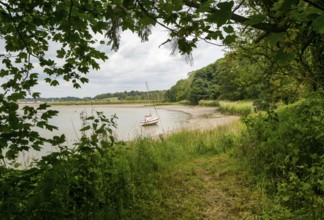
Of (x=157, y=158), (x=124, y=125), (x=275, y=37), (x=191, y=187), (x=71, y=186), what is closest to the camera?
(x=275, y=37)

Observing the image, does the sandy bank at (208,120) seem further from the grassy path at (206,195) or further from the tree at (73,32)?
the tree at (73,32)

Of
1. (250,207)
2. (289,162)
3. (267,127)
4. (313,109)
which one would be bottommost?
(250,207)

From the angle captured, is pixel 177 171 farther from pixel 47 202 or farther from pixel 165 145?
pixel 47 202

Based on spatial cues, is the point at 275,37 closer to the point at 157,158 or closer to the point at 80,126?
the point at 157,158

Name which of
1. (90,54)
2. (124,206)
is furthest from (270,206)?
(90,54)

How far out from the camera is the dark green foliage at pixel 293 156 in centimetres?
266

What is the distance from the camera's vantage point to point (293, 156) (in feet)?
11.8

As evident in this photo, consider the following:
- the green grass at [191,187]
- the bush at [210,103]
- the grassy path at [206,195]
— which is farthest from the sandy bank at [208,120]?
the bush at [210,103]

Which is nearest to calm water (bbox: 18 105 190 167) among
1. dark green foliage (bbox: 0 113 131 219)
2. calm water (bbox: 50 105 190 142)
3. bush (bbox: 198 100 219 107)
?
calm water (bbox: 50 105 190 142)

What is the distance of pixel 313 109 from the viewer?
3.86 metres

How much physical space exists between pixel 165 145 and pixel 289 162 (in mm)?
2940

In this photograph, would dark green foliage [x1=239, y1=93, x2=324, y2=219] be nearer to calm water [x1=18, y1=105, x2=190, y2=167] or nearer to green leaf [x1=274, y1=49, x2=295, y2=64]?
green leaf [x1=274, y1=49, x2=295, y2=64]

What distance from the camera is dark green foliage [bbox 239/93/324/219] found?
2664 millimetres

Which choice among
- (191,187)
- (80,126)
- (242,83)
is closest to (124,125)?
(80,126)
